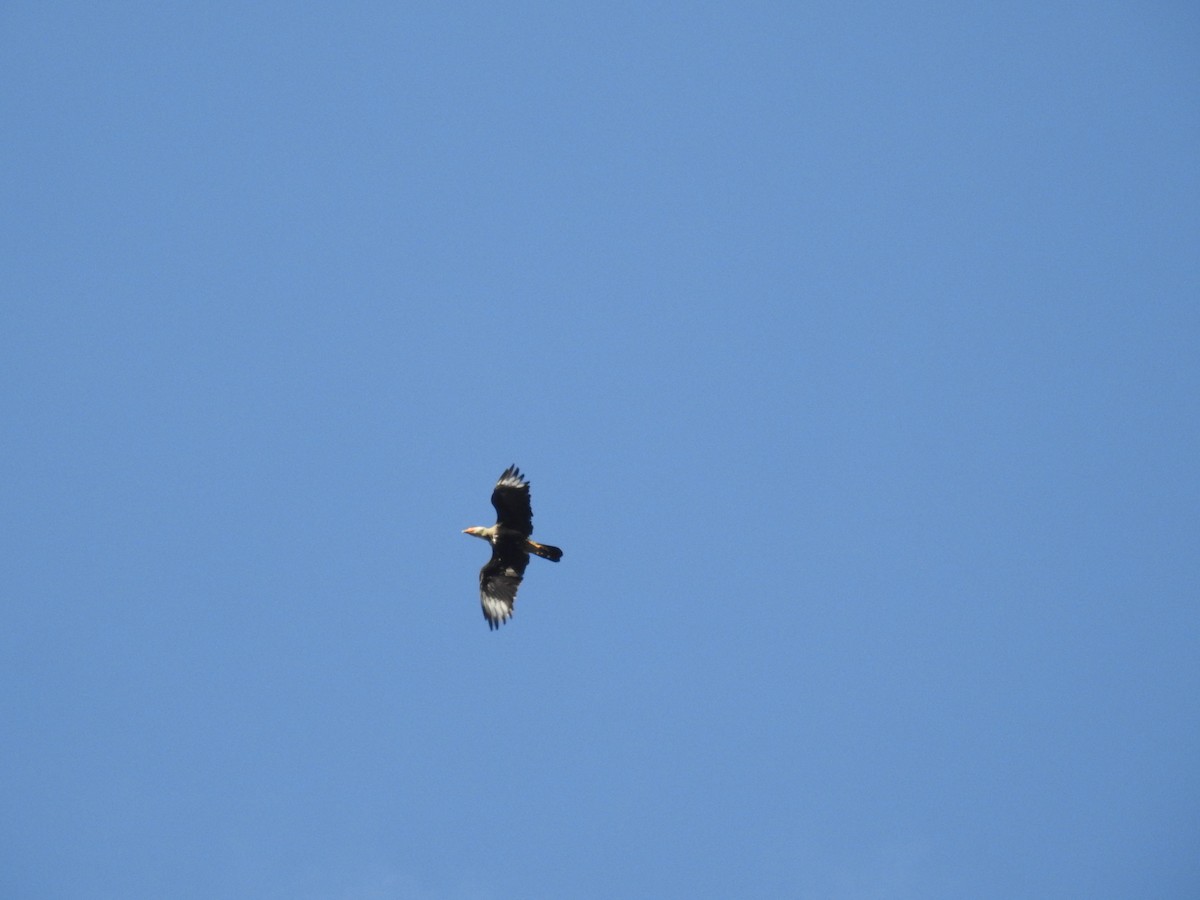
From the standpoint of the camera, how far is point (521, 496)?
81.7 ft

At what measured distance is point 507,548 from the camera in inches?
1001

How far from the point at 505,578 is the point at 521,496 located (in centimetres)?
197

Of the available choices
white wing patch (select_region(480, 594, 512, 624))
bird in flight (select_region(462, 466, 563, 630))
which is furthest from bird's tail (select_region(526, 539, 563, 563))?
white wing patch (select_region(480, 594, 512, 624))

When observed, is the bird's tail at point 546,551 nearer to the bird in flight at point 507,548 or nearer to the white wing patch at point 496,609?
the bird in flight at point 507,548

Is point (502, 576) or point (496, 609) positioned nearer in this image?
point (496, 609)

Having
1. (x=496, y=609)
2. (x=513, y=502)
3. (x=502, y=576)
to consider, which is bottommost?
(x=496, y=609)

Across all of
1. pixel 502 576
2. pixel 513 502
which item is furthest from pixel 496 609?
pixel 513 502

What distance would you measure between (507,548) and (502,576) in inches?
25.4

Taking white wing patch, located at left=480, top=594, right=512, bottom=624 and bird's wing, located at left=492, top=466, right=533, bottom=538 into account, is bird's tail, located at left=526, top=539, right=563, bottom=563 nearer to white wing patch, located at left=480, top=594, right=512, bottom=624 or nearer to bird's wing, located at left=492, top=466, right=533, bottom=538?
bird's wing, located at left=492, top=466, right=533, bottom=538

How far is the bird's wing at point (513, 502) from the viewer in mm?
24906

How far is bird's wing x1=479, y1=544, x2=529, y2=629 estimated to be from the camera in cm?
2534

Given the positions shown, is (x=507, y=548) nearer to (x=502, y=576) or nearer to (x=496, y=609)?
(x=502, y=576)

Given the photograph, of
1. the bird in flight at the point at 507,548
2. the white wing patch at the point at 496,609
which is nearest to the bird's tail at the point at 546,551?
the bird in flight at the point at 507,548

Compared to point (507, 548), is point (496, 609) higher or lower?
lower
